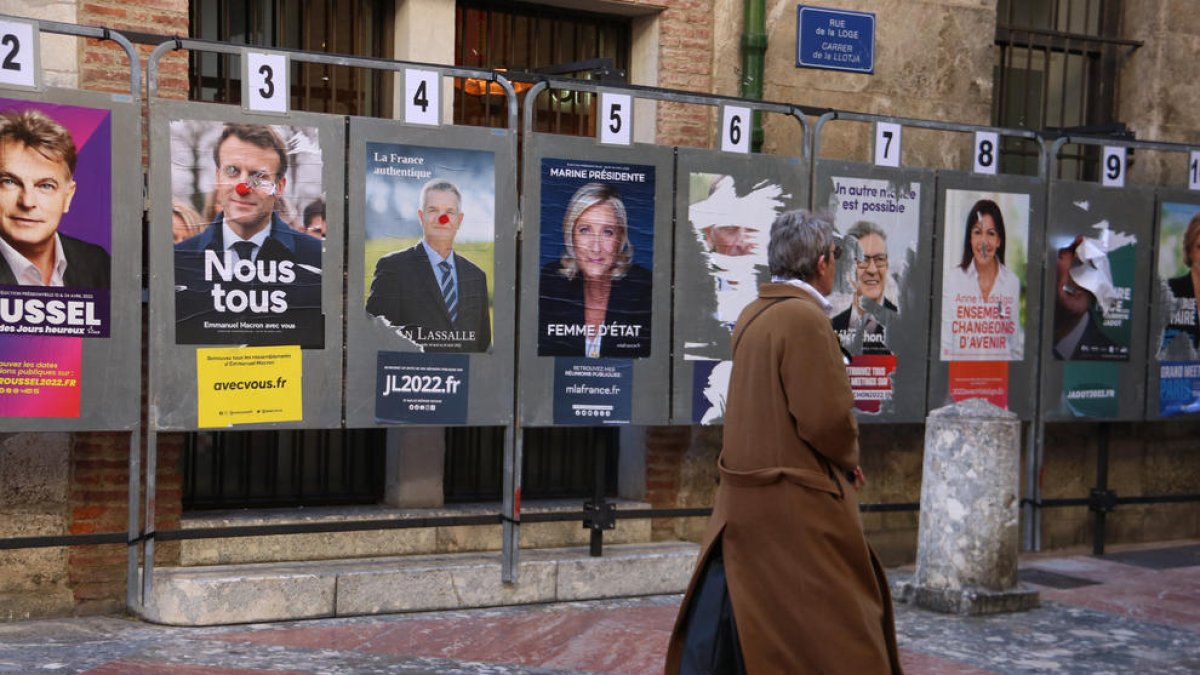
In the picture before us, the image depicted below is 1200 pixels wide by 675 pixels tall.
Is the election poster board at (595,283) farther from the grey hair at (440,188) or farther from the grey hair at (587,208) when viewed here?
the grey hair at (440,188)

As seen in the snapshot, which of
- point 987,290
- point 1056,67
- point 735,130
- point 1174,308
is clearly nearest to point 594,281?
point 735,130

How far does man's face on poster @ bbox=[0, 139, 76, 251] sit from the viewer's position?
7750 millimetres

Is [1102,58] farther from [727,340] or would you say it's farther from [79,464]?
[79,464]

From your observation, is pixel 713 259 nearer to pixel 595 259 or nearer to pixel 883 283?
pixel 595 259

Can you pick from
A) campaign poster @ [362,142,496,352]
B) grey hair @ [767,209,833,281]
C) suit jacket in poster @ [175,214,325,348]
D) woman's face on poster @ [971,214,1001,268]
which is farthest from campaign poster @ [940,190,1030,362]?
grey hair @ [767,209,833,281]

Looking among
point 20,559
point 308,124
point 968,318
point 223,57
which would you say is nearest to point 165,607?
point 20,559

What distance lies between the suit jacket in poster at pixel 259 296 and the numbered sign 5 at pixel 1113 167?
594 centimetres

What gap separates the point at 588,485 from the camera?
35.4ft

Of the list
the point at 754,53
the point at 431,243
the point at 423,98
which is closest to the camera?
the point at 423,98

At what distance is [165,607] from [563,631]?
2129mm

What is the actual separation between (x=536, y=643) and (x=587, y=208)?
2.62 meters

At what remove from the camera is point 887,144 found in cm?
1034

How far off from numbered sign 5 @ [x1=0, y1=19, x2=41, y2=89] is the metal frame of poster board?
10.1 inches

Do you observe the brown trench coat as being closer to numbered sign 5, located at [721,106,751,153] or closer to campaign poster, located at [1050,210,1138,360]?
numbered sign 5, located at [721,106,751,153]
